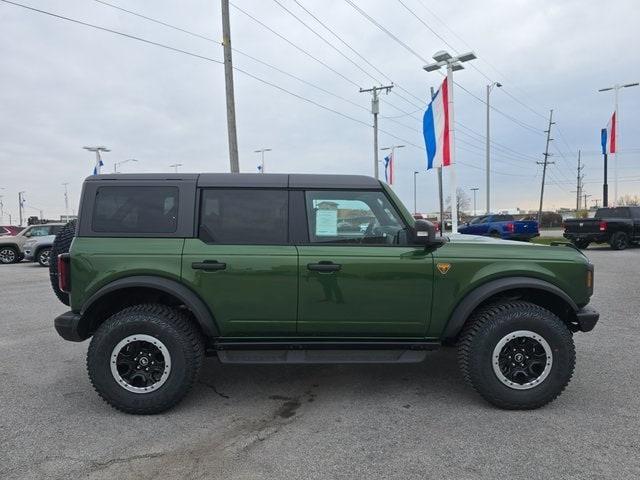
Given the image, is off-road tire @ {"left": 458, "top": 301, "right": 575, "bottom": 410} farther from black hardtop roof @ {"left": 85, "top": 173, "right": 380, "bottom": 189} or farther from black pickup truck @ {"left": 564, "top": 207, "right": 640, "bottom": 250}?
black pickup truck @ {"left": 564, "top": 207, "right": 640, "bottom": 250}

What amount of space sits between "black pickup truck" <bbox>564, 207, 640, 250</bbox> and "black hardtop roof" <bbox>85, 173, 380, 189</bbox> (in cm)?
1747

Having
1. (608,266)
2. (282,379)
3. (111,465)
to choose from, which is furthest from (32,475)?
(608,266)

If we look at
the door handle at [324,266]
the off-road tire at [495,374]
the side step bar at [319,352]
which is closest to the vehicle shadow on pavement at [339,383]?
the off-road tire at [495,374]

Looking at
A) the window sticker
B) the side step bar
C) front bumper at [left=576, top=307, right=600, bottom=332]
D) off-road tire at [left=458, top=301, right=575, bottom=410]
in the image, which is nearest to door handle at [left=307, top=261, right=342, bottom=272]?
the window sticker

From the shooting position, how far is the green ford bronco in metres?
3.69

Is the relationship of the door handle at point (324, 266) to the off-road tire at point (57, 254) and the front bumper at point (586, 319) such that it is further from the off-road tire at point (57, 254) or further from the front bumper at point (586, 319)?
the off-road tire at point (57, 254)

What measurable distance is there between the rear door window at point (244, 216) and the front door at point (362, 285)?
244 mm

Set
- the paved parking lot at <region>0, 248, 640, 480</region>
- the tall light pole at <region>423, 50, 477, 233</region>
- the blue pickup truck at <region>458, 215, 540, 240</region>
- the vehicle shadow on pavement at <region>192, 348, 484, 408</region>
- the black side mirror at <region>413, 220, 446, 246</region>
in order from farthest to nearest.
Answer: the blue pickup truck at <region>458, 215, 540, 240</region> → the tall light pole at <region>423, 50, 477, 233</region> → the vehicle shadow on pavement at <region>192, 348, 484, 408</region> → the black side mirror at <region>413, 220, 446, 246</region> → the paved parking lot at <region>0, 248, 640, 480</region>

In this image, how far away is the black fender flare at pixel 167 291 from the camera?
365 centimetres

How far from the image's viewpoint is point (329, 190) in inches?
154

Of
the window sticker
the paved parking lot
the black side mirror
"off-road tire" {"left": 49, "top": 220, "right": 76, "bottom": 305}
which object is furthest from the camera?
"off-road tire" {"left": 49, "top": 220, "right": 76, "bottom": 305}

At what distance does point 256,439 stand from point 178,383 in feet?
2.70

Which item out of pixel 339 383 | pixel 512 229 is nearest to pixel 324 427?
pixel 339 383

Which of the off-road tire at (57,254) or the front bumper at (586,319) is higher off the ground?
the off-road tire at (57,254)
